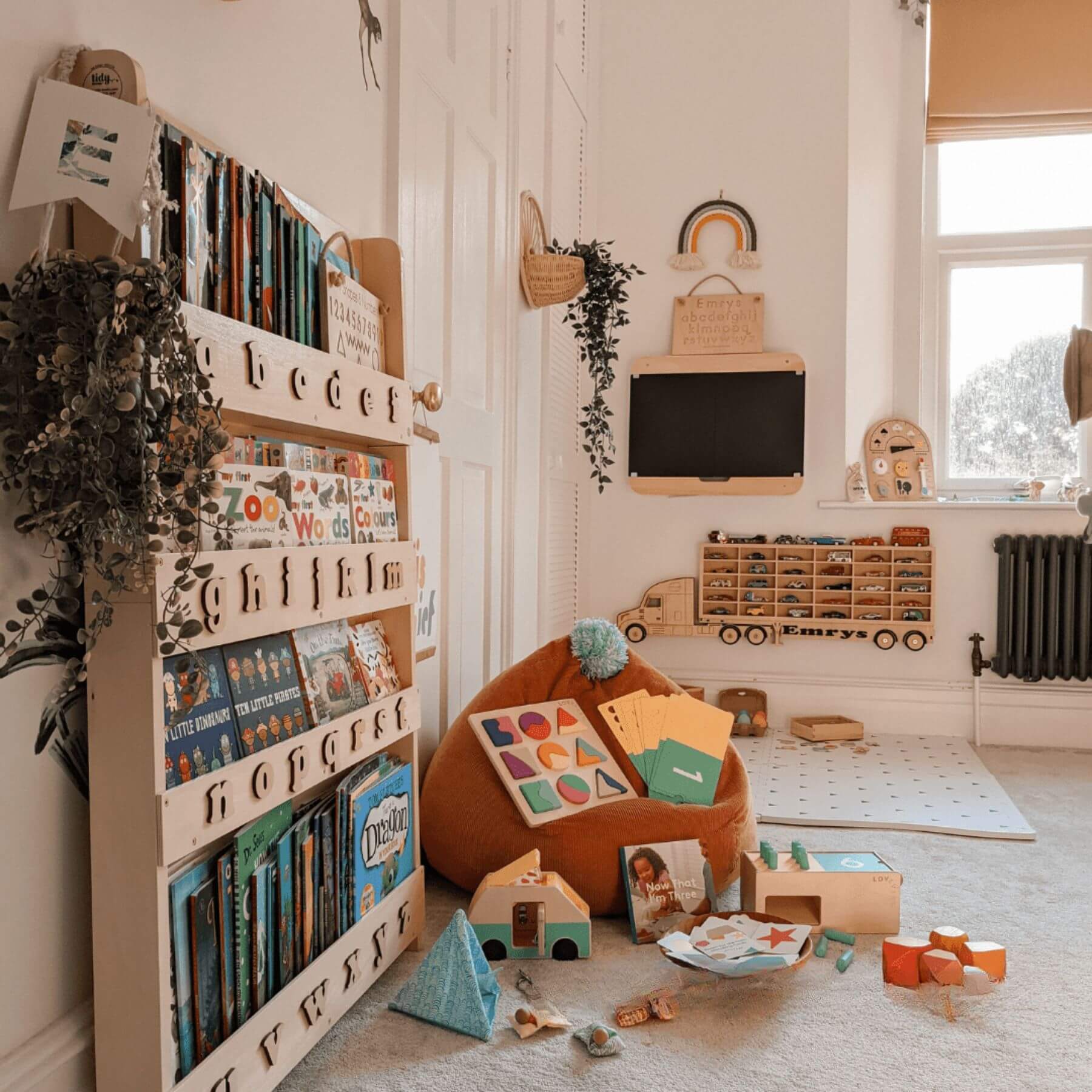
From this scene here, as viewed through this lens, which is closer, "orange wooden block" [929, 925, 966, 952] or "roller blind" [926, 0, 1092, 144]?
"orange wooden block" [929, 925, 966, 952]

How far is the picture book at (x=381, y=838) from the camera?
4.72 ft

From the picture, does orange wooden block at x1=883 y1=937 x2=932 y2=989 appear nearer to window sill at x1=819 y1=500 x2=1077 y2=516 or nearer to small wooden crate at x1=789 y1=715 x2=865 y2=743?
small wooden crate at x1=789 y1=715 x2=865 y2=743

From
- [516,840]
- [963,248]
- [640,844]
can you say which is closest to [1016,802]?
[640,844]

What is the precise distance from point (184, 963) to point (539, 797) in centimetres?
88

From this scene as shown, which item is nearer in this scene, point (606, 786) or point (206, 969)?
point (206, 969)

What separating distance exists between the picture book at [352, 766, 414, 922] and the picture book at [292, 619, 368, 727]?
143 millimetres

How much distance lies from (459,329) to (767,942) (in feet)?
5.02

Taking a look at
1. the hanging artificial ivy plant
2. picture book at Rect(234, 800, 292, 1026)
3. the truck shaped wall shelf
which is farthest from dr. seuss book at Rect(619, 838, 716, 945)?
the truck shaped wall shelf

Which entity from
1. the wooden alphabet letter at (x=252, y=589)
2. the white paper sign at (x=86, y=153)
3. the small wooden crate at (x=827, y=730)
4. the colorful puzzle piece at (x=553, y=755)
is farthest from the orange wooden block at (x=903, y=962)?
the small wooden crate at (x=827, y=730)

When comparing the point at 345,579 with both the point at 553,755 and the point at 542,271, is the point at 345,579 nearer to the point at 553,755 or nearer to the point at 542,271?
the point at 553,755

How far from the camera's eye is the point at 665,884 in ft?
5.81

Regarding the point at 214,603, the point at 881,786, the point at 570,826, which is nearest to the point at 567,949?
the point at 570,826

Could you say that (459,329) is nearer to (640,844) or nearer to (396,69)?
(396,69)

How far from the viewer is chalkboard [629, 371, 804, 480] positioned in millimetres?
3664
